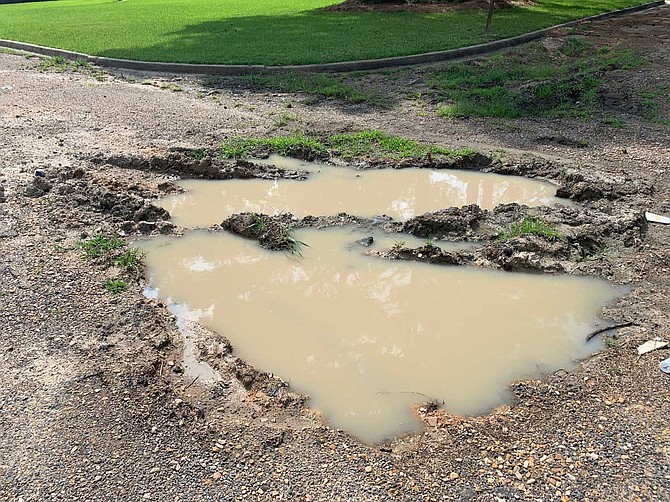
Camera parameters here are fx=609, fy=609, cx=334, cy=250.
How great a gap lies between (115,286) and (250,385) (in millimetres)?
1889

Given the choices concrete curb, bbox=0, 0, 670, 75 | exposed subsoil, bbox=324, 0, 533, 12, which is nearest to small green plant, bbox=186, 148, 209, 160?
concrete curb, bbox=0, 0, 670, 75

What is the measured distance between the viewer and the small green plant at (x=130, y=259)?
602cm

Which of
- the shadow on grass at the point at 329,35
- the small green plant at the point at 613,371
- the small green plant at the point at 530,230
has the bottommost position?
the small green plant at the point at 613,371

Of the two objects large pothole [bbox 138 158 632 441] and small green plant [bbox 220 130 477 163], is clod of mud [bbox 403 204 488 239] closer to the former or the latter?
large pothole [bbox 138 158 632 441]

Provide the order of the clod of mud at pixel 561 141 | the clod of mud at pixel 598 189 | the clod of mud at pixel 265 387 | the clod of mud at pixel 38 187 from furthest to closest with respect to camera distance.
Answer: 1. the clod of mud at pixel 561 141
2. the clod of mud at pixel 598 189
3. the clod of mud at pixel 38 187
4. the clod of mud at pixel 265 387

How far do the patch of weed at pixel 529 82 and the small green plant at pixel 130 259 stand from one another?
22.2 feet

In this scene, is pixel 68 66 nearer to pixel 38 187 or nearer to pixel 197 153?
pixel 197 153

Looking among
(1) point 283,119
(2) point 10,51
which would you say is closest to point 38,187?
(1) point 283,119

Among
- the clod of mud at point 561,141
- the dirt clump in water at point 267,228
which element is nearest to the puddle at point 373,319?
the dirt clump in water at point 267,228

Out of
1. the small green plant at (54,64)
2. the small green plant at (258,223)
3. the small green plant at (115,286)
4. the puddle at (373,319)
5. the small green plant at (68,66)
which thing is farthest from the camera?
the small green plant at (54,64)

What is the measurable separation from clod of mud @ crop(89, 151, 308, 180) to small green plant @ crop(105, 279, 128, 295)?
3139 mm

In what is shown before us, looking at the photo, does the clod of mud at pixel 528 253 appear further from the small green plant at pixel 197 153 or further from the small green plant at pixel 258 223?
the small green plant at pixel 197 153

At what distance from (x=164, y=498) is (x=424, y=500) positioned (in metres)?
1.45

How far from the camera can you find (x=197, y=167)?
28.1 ft
